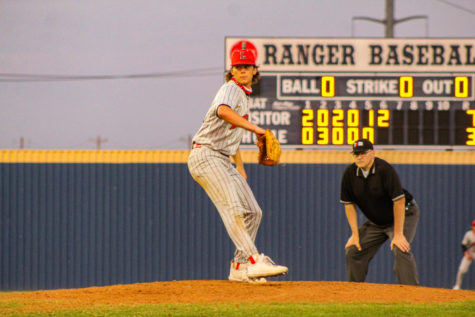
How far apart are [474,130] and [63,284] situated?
8.63 metres

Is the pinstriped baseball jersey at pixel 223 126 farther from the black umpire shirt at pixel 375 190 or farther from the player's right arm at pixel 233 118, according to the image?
the black umpire shirt at pixel 375 190

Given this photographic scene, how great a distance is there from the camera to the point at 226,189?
246 inches

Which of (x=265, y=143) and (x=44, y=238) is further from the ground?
(x=265, y=143)

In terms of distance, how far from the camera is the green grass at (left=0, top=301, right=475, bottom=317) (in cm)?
565

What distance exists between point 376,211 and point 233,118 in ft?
8.24

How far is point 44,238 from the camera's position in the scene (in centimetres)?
1630

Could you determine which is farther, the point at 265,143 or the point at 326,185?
the point at 326,185

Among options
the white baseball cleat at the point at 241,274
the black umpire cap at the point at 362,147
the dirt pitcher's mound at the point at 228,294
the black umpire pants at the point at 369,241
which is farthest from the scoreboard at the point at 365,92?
the white baseball cleat at the point at 241,274

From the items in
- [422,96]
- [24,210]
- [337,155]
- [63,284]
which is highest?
[422,96]

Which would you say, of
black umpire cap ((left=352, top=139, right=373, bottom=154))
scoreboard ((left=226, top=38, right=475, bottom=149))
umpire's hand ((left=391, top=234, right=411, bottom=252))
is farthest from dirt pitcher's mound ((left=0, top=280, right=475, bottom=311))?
scoreboard ((left=226, top=38, right=475, bottom=149))

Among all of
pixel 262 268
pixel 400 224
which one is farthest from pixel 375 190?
pixel 262 268

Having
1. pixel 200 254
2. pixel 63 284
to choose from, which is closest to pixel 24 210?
pixel 63 284

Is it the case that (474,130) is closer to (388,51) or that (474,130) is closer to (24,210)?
(388,51)

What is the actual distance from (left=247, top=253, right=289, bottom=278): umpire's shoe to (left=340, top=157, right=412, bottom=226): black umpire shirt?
1725 mm
